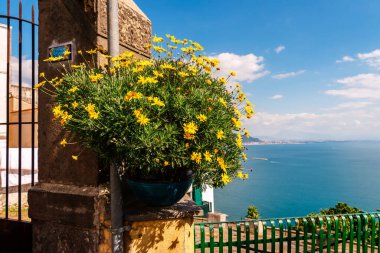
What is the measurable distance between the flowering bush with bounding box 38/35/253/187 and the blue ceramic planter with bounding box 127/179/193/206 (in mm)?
73

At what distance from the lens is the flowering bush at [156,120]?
2.25 metres

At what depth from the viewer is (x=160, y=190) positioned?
2637 mm

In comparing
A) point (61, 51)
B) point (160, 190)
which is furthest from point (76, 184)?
point (61, 51)

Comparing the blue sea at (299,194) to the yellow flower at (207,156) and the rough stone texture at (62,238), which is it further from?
the yellow flower at (207,156)

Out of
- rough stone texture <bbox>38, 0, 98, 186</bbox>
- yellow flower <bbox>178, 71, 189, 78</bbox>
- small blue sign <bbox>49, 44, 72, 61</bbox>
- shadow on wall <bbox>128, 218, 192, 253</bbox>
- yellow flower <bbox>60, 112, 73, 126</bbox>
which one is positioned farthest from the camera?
small blue sign <bbox>49, 44, 72, 61</bbox>

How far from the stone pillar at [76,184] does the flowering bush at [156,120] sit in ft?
1.95

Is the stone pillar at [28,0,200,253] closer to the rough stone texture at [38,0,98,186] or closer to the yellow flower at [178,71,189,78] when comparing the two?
the rough stone texture at [38,0,98,186]

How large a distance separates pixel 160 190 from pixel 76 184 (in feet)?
3.74

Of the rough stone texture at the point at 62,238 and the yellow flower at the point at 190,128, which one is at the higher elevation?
the yellow flower at the point at 190,128

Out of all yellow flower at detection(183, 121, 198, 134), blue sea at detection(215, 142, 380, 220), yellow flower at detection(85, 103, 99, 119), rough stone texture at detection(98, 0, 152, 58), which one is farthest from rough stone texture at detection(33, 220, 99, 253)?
blue sea at detection(215, 142, 380, 220)

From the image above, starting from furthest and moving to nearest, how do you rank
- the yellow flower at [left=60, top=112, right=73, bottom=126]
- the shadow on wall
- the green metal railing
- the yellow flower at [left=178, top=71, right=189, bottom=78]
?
the green metal railing < the shadow on wall < the yellow flower at [left=178, top=71, right=189, bottom=78] < the yellow flower at [left=60, top=112, right=73, bottom=126]

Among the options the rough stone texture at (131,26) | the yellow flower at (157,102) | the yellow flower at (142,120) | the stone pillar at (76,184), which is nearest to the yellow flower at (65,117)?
the yellow flower at (142,120)

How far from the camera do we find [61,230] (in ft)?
10.6

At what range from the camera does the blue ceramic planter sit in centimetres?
262
